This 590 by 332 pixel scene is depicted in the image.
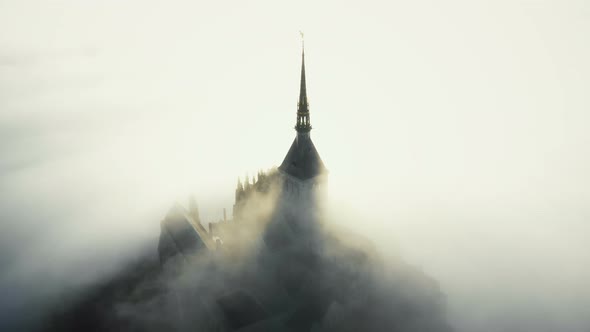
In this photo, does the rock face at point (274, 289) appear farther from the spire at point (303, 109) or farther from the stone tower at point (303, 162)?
the spire at point (303, 109)

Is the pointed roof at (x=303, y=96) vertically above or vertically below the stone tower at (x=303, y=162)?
above

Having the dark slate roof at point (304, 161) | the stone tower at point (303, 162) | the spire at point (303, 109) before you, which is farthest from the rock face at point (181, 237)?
the spire at point (303, 109)

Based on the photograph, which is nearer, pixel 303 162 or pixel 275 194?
pixel 303 162

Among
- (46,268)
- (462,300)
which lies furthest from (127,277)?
(462,300)

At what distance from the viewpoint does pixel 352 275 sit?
54188 millimetres

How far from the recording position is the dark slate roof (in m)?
51.4

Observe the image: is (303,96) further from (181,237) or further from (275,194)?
(181,237)

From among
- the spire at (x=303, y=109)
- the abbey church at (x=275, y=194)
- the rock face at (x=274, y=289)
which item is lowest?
the rock face at (x=274, y=289)

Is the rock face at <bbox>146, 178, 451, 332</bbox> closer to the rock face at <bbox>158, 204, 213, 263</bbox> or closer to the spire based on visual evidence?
the rock face at <bbox>158, 204, 213, 263</bbox>

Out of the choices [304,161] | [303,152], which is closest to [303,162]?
[304,161]

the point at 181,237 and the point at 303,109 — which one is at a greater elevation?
the point at 303,109

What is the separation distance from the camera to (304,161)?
169ft

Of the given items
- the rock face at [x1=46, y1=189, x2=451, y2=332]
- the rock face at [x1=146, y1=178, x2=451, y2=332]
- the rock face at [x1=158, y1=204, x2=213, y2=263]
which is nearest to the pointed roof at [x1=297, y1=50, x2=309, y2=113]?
the rock face at [x1=146, y1=178, x2=451, y2=332]

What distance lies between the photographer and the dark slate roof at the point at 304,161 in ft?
169
